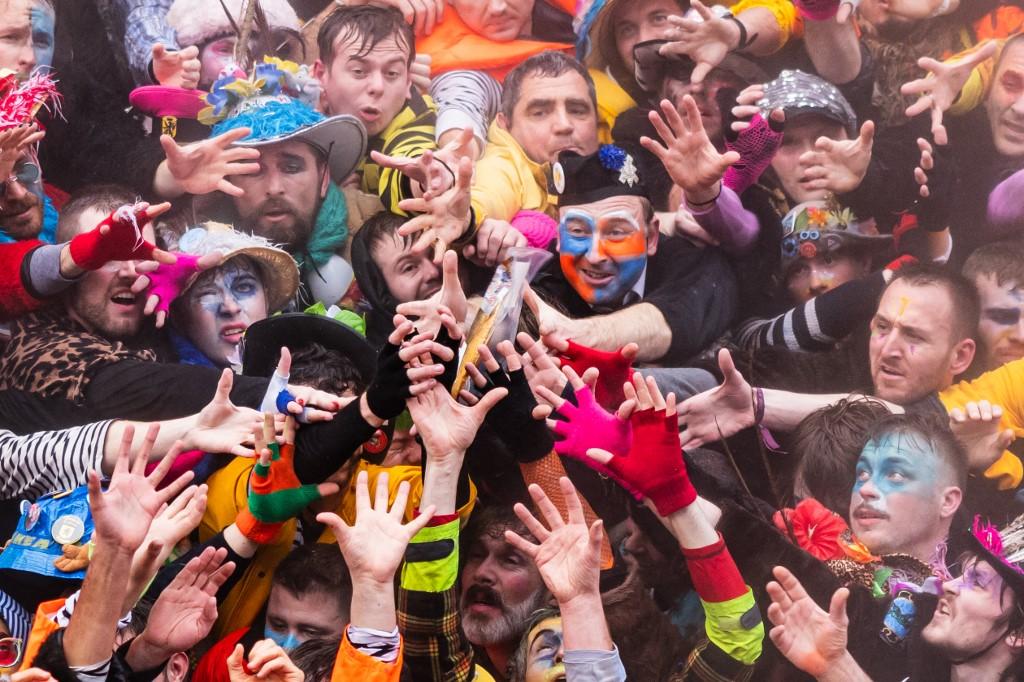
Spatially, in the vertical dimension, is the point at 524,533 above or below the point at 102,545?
below

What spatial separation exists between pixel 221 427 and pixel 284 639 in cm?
70

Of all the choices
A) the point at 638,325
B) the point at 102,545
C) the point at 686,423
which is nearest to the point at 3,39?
the point at 102,545

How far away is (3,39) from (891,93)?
316 centimetres

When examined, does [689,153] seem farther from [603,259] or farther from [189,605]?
[189,605]

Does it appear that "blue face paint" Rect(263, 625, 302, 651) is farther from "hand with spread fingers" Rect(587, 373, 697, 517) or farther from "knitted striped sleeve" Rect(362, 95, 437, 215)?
"knitted striped sleeve" Rect(362, 95, 437, 215)

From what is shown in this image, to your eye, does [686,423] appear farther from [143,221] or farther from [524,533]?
[143,221]

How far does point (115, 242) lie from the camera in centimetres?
414

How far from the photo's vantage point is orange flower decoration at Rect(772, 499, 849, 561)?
4.06m

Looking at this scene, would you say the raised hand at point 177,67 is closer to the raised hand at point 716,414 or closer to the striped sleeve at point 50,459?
the striped sleeve at point 50,459

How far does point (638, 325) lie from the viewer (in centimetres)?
419

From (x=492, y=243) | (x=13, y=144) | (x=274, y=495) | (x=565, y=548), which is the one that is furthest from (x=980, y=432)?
(x=13, y=144)

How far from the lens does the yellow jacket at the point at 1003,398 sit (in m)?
4.15

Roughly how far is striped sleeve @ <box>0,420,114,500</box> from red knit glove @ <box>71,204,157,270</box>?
0.55m

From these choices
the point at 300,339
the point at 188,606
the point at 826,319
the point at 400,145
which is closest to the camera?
the point at 188,606
